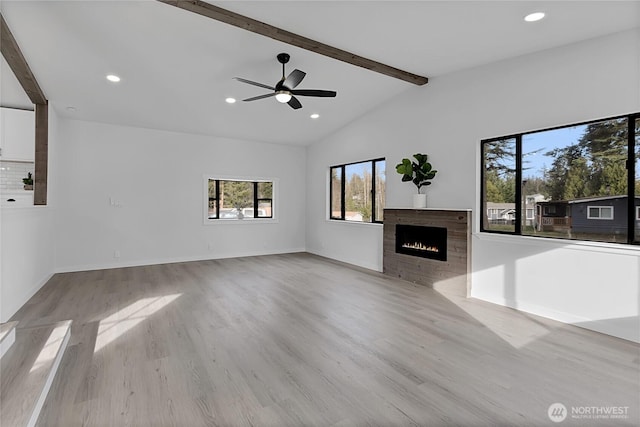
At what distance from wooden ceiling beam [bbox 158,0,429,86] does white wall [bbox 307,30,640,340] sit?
3.02 ft

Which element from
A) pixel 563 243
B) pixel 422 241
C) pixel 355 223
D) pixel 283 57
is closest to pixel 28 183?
pixel 283 57

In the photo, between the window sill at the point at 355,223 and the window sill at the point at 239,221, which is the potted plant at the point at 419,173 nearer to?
the window sill at the point at 355,223

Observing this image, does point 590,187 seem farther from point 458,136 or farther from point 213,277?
point 213,277

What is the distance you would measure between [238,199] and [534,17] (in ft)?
21.2

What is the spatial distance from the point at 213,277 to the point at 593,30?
5.97 m

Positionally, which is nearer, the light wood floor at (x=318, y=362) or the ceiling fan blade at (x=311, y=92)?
the light wood floor at (x=318, y=362)

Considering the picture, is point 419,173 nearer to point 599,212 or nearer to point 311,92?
point 311,92

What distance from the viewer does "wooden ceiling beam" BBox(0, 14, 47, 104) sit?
343cm

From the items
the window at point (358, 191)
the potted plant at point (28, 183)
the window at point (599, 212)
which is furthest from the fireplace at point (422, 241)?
the potted plant at point (28, 183)

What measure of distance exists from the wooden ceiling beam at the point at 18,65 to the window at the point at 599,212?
21.2ft

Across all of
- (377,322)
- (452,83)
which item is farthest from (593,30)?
(377,322)

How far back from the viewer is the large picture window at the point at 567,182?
10.8 ft

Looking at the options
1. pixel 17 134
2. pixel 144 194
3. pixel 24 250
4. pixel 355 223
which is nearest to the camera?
pixel 24 250

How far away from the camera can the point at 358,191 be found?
7.02m
